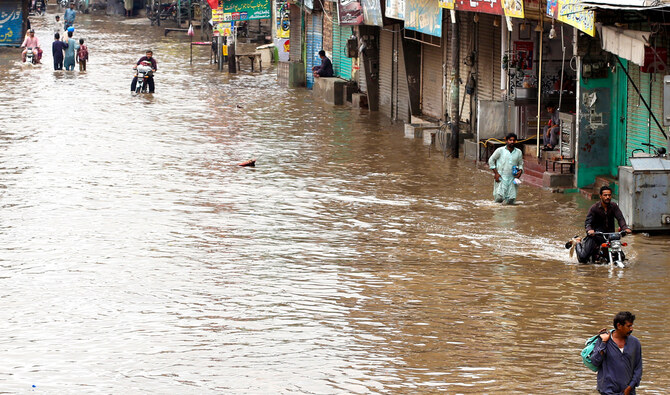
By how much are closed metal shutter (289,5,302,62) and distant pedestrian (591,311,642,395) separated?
32.8 m

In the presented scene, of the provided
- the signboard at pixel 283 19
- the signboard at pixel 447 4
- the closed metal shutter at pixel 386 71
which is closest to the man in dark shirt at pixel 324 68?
the closed metal shutter at pixel 386 71

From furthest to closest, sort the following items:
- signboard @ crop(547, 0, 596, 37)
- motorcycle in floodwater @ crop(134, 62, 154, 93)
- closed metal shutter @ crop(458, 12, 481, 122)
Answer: motorcycle in floodwater @ crop(134, 62, 154, 93) < closed metal shutter @ crop(458, 12, 481, 122) < signboard @ crop(547, 0, 596, 37)

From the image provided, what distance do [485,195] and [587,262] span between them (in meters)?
5.05

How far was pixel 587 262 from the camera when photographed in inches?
559

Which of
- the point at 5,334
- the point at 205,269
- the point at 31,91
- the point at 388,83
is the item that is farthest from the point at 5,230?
the point at 31,91

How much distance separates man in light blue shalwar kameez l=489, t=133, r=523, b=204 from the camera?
58.0ft

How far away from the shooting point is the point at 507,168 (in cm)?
1777

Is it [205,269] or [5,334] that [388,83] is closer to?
[205,269]

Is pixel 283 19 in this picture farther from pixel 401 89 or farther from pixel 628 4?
pixel 628 4

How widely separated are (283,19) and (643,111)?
23.9 m

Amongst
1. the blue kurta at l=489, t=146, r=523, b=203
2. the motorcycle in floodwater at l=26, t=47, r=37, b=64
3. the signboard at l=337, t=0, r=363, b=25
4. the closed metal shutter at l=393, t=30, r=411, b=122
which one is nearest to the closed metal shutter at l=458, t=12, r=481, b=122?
the closed metal shutter at l=393, t=30, r=411, b=122

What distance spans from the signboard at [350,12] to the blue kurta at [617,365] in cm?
2238

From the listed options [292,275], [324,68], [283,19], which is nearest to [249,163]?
[292,275]

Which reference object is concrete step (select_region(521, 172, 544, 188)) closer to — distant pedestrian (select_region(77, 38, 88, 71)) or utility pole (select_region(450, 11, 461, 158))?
utility pole (select_region(450, 11, 461, 158))
